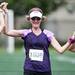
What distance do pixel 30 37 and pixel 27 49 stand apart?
0.55 feet

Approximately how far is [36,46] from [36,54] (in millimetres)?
124

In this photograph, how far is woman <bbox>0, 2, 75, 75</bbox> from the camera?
7.95 meters

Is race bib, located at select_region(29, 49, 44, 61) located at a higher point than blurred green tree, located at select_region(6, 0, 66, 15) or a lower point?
higher

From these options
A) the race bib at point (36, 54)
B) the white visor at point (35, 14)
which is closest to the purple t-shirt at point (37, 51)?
the race bib at point (36, 54)

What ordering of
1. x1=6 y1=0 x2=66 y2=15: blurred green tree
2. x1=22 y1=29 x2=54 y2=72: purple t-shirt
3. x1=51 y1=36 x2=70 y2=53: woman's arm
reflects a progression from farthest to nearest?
x1=6 y1=0 x2=66 y2=15: blurred green tree, x1=51 y1=36 x2=70 y2=53: woman's arm, x1=22 y1=29 x2=54 y2=72: purple t-shirt

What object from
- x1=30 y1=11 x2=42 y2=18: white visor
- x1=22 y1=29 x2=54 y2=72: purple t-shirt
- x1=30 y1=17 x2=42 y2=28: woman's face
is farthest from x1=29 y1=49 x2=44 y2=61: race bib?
x1=30 y1=11 x2=42 y2=18: white visor

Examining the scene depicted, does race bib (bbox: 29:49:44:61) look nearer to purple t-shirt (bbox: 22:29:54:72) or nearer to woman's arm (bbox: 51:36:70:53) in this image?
purple t-shirt (bbox: 22:29:54:72)

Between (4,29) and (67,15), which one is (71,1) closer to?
(67,15)

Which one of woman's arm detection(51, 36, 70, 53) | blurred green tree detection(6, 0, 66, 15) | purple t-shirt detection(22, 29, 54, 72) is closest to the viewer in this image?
purple t-shirt detection(22, 29, 54, 72)

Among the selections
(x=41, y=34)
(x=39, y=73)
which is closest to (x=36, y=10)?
(x=41, y=34)

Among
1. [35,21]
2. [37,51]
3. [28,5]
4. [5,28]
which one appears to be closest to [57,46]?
[37,51]

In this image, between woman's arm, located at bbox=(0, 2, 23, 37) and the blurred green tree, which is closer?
woman's arm, located at bbox=(0, 2, 23, 37)

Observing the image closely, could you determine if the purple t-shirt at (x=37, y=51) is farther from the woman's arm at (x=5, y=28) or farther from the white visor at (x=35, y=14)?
the white visor at (x=35, y=14)

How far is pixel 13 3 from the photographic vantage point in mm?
39875
